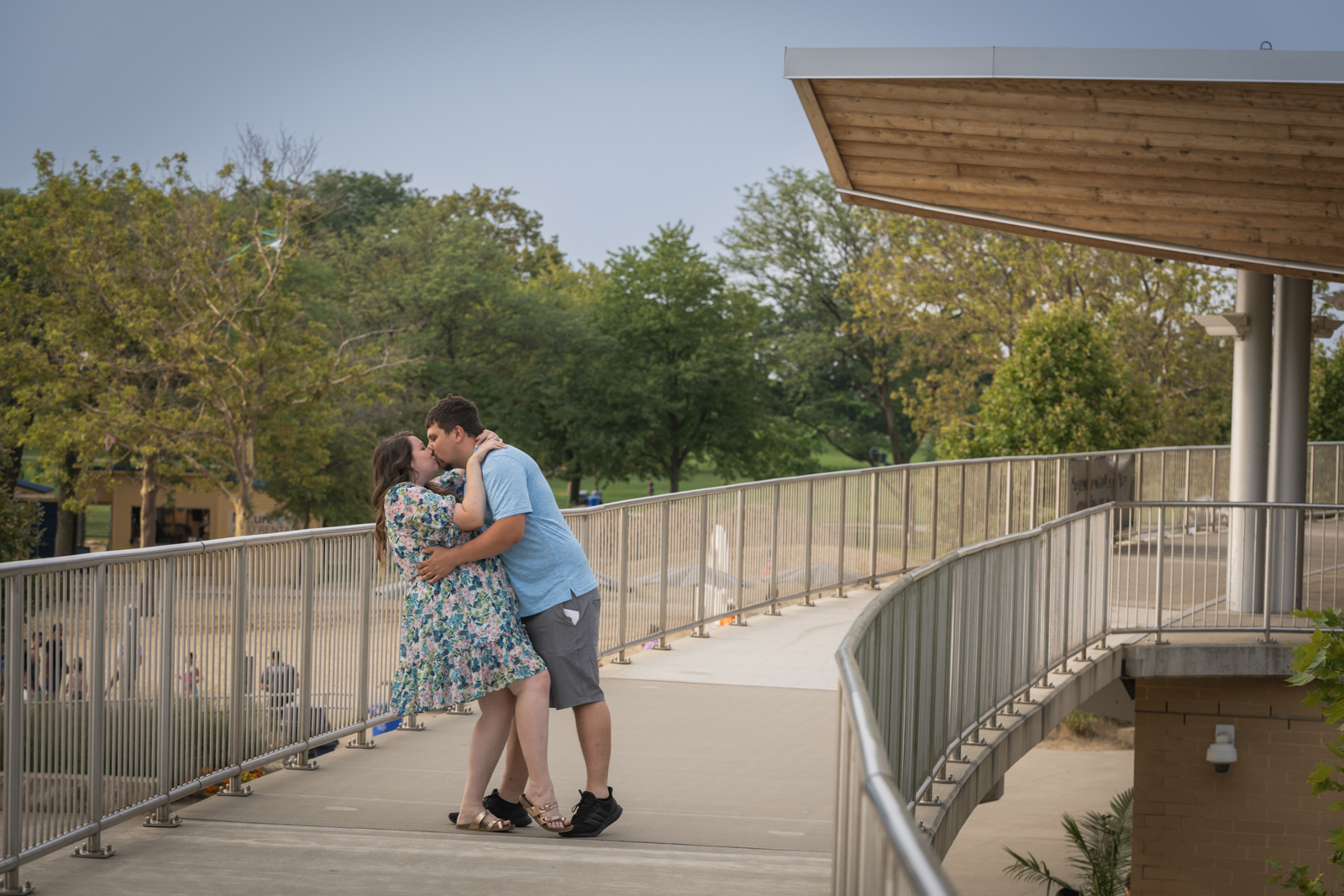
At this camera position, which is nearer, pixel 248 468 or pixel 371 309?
pixel 248 468

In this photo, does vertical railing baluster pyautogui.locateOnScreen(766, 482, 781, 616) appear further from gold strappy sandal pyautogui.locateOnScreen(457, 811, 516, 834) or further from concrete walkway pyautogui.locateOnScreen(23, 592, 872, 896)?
gold strappy sandal pyautogui.locateOnScreen(457, 811, 516, 834)

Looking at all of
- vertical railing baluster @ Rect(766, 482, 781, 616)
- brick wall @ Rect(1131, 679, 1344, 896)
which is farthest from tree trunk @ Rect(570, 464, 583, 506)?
brick wall @ Rect(1131, 679, 1344, 896)

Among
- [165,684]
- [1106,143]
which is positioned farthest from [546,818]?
[1106,143]

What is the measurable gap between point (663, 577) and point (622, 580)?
0.60 m

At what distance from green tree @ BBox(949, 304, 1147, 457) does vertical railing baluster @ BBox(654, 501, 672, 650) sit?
47.4 ft

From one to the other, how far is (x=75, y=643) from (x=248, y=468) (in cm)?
2933

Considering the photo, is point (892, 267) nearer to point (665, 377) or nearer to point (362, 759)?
point (665, 377)

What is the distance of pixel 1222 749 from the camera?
11484 mm

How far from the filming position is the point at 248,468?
33.0 m

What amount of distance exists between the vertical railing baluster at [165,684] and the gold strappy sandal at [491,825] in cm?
116

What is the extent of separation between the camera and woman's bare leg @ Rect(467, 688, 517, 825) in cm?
529

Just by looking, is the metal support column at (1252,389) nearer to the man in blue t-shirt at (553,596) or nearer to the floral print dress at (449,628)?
the man in blue t-shirt at (553,596)

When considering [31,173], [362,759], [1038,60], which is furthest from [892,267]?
[31,173]

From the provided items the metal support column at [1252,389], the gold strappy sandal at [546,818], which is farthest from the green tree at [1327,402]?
the gold strappy sandal at [546,818]
